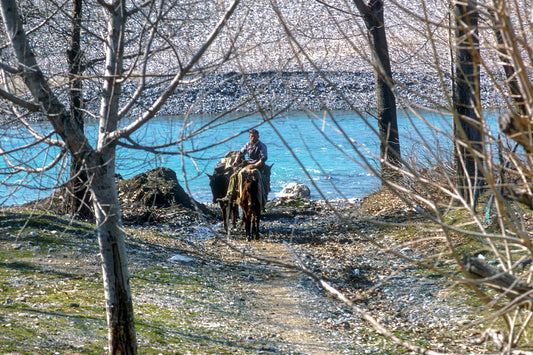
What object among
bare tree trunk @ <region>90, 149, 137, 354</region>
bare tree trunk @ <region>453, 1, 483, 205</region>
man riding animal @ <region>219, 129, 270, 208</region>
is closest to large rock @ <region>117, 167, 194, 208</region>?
man riding animal @ <region>219, 129, 270, 208</region>

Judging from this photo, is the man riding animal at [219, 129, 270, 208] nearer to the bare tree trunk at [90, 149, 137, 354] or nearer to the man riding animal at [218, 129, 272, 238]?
the man riding animal at [218, 129, 272, 238]

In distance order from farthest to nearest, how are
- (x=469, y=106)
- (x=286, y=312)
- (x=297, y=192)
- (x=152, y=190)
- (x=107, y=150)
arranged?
(x=297, y=192) < (x=152, y=190) < (x=286, y=312) < (x=107, y=150) < (x=469, y=106)

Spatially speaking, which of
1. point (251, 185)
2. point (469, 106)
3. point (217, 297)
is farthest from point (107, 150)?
point (251, 185)

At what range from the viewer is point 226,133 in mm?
30766

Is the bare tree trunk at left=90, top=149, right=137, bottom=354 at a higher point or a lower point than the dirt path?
higher

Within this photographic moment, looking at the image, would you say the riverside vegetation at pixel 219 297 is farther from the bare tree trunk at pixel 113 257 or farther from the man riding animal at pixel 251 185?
the man riding animal at pixel 251 185

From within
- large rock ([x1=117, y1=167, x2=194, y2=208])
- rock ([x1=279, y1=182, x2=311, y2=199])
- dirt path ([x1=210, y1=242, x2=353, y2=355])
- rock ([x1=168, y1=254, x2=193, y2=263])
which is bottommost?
dirt path ([x1=210, y1=242, x2=353, y2=355])

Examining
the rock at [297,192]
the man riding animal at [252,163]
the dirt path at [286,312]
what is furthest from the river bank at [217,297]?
the rock at [297,192]

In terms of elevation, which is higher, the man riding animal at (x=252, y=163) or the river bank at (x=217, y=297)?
the man riding animal at (x=252, y=163)

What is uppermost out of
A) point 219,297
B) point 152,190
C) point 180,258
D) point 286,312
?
point 152,190

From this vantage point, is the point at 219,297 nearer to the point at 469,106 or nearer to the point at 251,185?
the point at 251,185

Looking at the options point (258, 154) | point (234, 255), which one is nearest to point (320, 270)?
point (234, 255)

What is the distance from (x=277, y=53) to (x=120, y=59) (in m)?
1.88

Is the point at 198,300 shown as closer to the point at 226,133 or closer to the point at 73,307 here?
the point at 73,307
